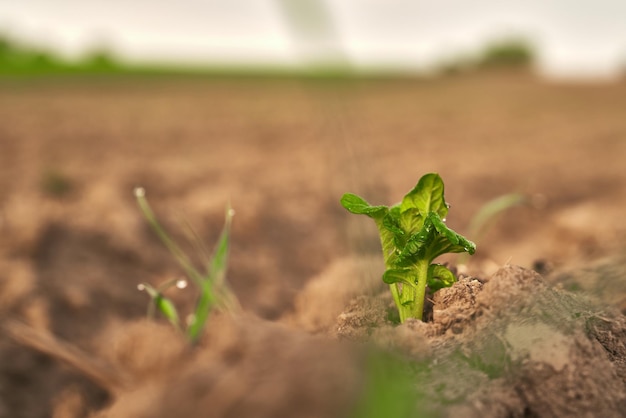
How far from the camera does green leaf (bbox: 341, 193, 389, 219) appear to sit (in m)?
1.20

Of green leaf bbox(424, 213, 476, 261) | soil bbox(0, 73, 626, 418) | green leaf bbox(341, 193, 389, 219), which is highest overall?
green leaf bbox(341, 193, 389, 219)

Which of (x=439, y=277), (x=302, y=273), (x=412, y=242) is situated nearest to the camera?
(x=412, y=242)

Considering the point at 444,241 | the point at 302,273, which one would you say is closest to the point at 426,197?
the point at 444,241

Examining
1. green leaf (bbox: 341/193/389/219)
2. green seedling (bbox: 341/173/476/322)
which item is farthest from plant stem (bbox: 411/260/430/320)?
green leaf (bbox: 341/193/389/219)

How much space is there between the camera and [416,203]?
1.24 meters

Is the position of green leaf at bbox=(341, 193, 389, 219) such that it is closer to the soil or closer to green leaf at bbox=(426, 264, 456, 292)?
the soil

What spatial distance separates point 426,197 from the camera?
124 cm

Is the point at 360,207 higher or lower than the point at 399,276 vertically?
higher

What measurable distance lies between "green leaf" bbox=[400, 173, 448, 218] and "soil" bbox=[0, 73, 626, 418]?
0.13m

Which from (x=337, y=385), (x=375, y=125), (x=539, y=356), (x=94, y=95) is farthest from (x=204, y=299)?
(x=94, y=95)

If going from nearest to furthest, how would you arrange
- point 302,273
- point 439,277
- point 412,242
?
point 412,242 → point 439,277 → point 302,273

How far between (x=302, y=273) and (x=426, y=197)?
173 centimetres

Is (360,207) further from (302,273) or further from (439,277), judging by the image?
(302,273)

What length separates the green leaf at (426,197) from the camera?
4.00 ft
